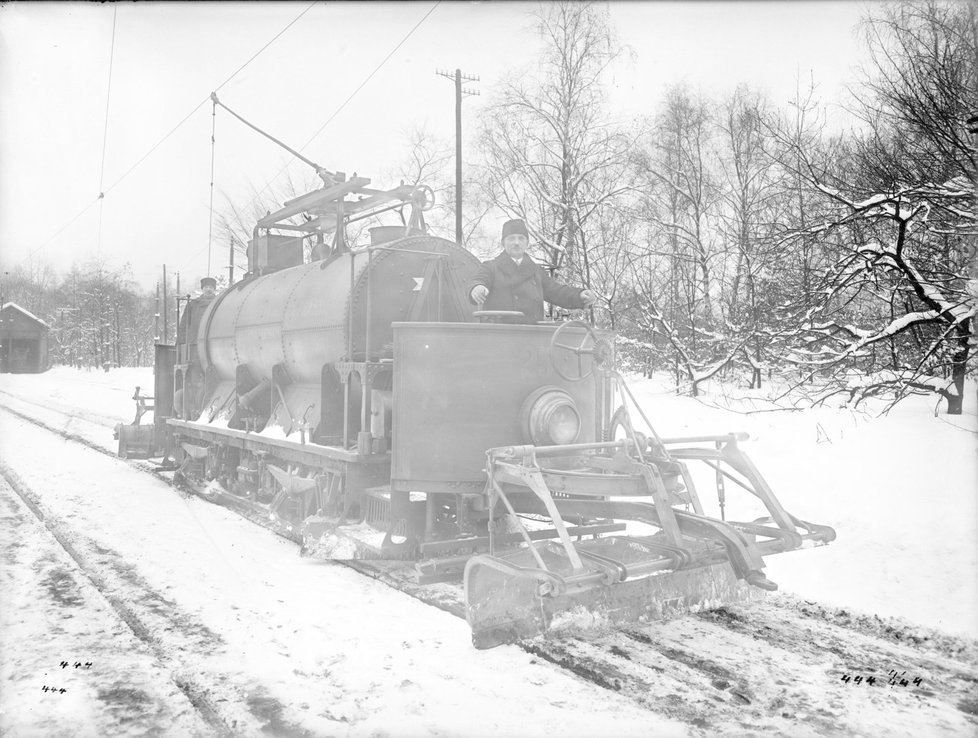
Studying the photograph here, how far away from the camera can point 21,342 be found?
59375 mm

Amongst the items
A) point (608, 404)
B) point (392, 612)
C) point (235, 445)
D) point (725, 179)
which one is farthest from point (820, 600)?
point (725, 179)

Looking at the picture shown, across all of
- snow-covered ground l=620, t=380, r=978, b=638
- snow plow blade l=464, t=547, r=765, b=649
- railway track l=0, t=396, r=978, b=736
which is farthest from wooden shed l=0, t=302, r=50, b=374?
railway track l=0, t=396, r=978, b=736

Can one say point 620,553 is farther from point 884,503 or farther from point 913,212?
point 913,212

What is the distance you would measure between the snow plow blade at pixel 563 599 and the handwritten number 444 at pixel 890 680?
895mm

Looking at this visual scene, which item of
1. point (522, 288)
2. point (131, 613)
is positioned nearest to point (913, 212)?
point (522, 288)

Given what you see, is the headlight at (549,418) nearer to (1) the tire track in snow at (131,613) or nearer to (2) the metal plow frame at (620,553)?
(2) the metal plow frame at (620,553)

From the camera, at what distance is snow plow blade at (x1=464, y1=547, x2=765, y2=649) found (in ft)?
13.2

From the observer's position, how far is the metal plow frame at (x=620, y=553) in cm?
414

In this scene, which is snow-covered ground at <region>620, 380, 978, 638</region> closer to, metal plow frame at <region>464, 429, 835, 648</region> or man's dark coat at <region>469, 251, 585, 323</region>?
metal plow frame at <region>464, 429, 835, 648</region>

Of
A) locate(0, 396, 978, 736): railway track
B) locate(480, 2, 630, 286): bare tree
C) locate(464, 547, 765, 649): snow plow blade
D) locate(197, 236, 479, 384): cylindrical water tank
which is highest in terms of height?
locate(480, 2, 630, 286): bare tree

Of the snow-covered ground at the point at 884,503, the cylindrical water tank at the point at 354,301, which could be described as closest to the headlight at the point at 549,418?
the cylindrical water tank at the point at 354,301

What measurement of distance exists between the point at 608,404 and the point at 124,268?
73822 millimetres

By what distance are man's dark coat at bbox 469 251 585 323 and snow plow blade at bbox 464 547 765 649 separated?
2680 millimetres

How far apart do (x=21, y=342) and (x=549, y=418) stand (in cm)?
6593
